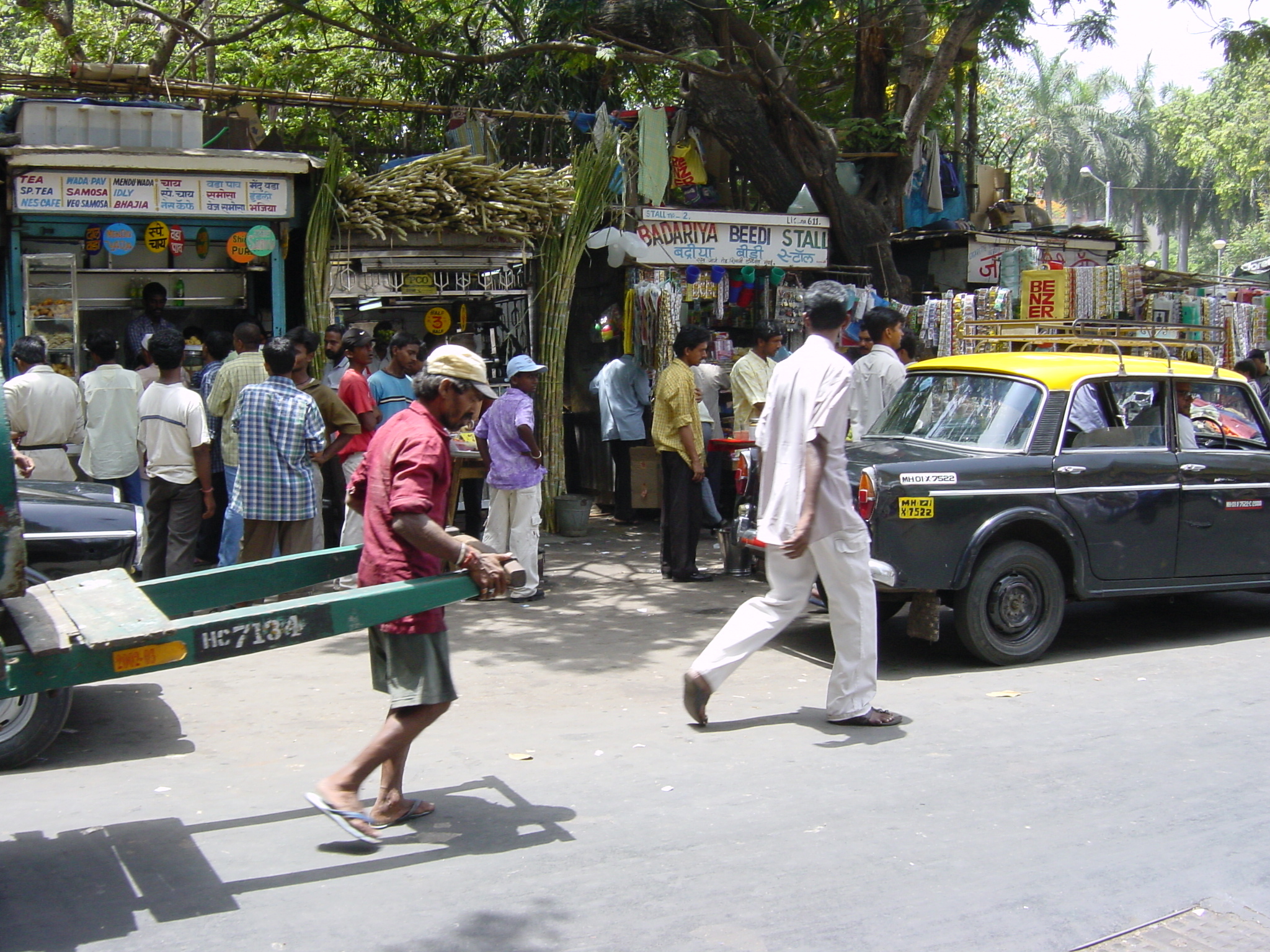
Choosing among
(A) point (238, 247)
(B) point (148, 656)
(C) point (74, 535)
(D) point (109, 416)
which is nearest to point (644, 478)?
(A) point (238, 247)

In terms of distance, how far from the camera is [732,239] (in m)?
12.0

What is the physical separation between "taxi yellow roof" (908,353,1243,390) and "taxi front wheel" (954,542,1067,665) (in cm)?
100

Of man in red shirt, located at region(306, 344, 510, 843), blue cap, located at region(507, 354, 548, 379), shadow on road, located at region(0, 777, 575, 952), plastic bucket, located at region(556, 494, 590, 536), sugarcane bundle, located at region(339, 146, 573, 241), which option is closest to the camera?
shadow on road, located at region(0, 777, 575, 952)

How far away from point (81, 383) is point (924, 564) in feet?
19.4

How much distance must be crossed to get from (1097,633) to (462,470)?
503cm

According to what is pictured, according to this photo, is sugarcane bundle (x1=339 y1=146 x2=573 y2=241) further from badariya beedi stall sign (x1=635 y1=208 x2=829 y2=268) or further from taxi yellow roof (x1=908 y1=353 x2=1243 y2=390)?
taxi yellow roof (x1=908 y1=353 x2=1243 y2=390)

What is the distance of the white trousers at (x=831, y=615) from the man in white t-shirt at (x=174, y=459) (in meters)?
4.11

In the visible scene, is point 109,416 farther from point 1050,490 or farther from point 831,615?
point 1050,490

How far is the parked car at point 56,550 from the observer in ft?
16.1

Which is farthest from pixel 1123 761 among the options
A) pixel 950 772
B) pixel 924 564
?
pixel 924 564

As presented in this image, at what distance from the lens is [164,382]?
7844 millimetres

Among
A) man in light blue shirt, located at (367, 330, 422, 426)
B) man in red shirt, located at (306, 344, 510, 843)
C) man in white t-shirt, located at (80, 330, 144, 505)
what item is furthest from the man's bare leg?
man in light blue shirt, located at (367, 330, 422, 426)

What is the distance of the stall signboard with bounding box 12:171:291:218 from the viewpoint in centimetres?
927

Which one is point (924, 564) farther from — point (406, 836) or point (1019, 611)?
point (406, 836)
